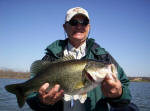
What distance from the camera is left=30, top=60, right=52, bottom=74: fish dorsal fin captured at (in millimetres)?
4124

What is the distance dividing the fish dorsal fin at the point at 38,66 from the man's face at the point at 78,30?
933 millimetres

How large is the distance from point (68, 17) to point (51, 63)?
138 cm

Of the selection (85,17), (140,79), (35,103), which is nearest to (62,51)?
(85,17)

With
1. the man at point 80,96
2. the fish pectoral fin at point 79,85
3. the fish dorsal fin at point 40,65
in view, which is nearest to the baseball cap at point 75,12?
the man at point 80,96

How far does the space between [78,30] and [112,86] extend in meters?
1.75

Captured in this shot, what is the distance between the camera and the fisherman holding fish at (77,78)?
3.65m

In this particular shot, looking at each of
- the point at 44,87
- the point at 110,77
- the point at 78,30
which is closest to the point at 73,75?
the point at 44,87

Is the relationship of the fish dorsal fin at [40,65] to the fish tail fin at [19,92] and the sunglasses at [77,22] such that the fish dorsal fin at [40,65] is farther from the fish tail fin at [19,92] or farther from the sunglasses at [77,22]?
the sunglasses at [77,22]

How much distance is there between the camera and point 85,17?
15.6ft

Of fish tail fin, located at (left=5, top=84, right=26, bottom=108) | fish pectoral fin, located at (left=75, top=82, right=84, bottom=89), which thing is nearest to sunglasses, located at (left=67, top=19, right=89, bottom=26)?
fish pectoral fin, located at (left=75, top=82, right=84, bottom=89)

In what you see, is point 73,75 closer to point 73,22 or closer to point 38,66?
point 38,66

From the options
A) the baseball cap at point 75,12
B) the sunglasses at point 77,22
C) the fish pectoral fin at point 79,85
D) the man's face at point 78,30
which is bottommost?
the fish pectoral fin at point 79,85

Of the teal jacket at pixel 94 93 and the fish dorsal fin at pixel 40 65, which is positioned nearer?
the teal jacket at pixel 94 93

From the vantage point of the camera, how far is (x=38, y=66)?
4.24 meters
